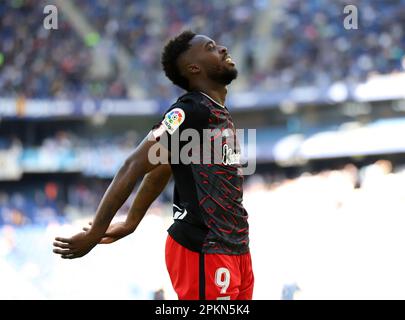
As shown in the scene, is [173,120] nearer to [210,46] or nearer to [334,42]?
[210,46]

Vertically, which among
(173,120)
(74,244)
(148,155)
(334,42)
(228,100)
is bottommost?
(74,244)

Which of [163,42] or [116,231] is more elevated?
[163,42]

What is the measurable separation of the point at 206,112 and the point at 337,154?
1568 cm

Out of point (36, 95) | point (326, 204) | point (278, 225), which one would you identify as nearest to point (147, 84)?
point (36, 95)

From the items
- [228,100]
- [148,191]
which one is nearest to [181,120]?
[148,191]

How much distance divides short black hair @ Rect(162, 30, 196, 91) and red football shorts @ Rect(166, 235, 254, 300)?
0.85m

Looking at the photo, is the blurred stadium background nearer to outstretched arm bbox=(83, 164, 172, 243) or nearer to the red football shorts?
outstretched arm bbox=(83, 164, 172, 243)

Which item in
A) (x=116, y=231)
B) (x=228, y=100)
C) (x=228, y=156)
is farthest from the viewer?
(x=228, y=100)

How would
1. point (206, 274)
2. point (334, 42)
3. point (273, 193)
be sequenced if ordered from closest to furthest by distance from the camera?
point (206, 274), point (273, 193), point (334, 42)

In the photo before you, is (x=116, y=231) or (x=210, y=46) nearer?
(x=210, y=46)

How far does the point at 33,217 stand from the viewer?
17.1 metres

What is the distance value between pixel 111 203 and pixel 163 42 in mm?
16977

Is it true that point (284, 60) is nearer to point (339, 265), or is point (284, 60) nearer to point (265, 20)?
point (265, 20)

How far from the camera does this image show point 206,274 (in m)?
3.36
